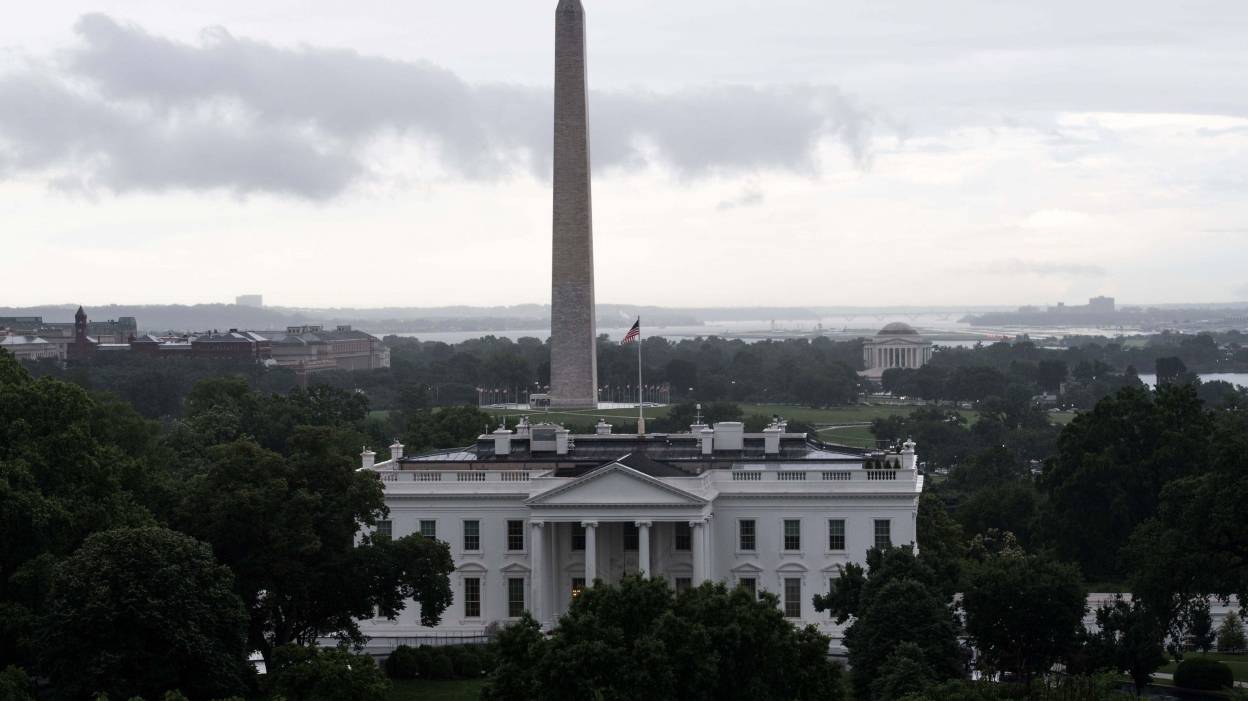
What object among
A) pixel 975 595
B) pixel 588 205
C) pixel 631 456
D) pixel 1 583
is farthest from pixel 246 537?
pixel 588 205

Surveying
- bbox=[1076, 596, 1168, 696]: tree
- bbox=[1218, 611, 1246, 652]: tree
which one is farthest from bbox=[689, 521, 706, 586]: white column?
bbox=[1218, 611, 1246, 652]: tree

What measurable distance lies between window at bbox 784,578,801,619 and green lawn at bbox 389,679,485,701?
43.4ft

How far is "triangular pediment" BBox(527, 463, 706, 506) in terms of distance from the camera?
238ft

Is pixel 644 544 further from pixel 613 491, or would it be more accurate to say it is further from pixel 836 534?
pixel 836 534

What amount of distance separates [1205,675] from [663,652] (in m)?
23.9

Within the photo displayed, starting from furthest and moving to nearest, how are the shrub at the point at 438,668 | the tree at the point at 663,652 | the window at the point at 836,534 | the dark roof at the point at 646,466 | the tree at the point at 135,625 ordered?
the dark roof at the point at 646,466 < the window at the point at 836,534 < the shrub at the point at 438,668 < the tree at the point at 135,625 < the tree at the point at 663,652

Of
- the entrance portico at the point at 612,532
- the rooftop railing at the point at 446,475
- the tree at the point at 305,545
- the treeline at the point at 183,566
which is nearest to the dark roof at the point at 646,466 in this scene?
the entrance portico at the point at 612,532

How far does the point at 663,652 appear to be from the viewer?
48.8 m

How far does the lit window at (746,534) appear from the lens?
244 feet

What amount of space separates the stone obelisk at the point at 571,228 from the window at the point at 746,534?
59.2 meters

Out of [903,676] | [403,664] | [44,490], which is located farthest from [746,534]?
[44,490]

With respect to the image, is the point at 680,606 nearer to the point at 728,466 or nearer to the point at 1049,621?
the point at 1049,621

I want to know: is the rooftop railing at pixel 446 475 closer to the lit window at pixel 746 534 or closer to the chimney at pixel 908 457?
the lit window at pixel 746 534

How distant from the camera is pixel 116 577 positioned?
54656 mm
